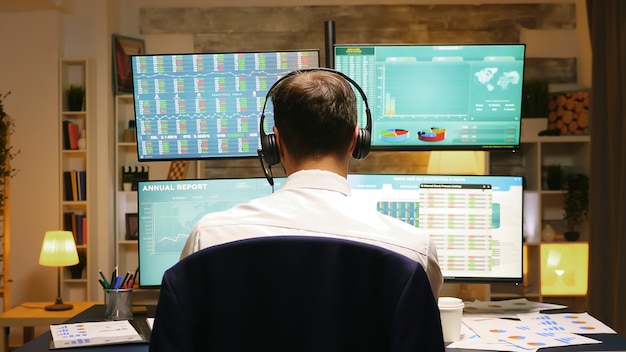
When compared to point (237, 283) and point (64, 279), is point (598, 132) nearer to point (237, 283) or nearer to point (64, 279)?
point (237, 283)

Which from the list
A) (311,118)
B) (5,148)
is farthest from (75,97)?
(311,118)

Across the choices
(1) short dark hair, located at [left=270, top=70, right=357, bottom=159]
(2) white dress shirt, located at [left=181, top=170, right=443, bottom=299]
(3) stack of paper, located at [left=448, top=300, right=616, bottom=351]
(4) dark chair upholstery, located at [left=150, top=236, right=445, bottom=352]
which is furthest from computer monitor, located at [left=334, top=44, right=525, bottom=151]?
(4) dark chair upholstery, located at [left=150, top=236, right=445, bottom=352]

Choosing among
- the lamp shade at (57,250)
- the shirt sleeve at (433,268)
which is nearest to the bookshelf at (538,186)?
the lamp shade at (57,250)

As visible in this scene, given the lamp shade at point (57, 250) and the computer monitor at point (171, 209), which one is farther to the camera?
the lamp shade at point (57, 250)

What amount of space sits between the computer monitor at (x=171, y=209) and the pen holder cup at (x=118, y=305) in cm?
8

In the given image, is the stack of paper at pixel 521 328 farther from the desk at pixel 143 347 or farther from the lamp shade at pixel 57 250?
the lamp shade at pixel 57 250

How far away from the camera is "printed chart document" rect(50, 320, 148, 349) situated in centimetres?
201

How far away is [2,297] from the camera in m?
5.92

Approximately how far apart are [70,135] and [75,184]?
0.38 m

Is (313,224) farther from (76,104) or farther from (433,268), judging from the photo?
(76,104)

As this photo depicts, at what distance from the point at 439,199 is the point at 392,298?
1.32m

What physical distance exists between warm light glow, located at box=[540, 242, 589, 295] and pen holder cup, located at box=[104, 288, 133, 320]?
4181 millimetres

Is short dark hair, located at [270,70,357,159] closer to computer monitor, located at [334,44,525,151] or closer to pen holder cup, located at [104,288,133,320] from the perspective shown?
computer monitor, located at [334,44,525,151]

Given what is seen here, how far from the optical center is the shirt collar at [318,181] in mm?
1292
